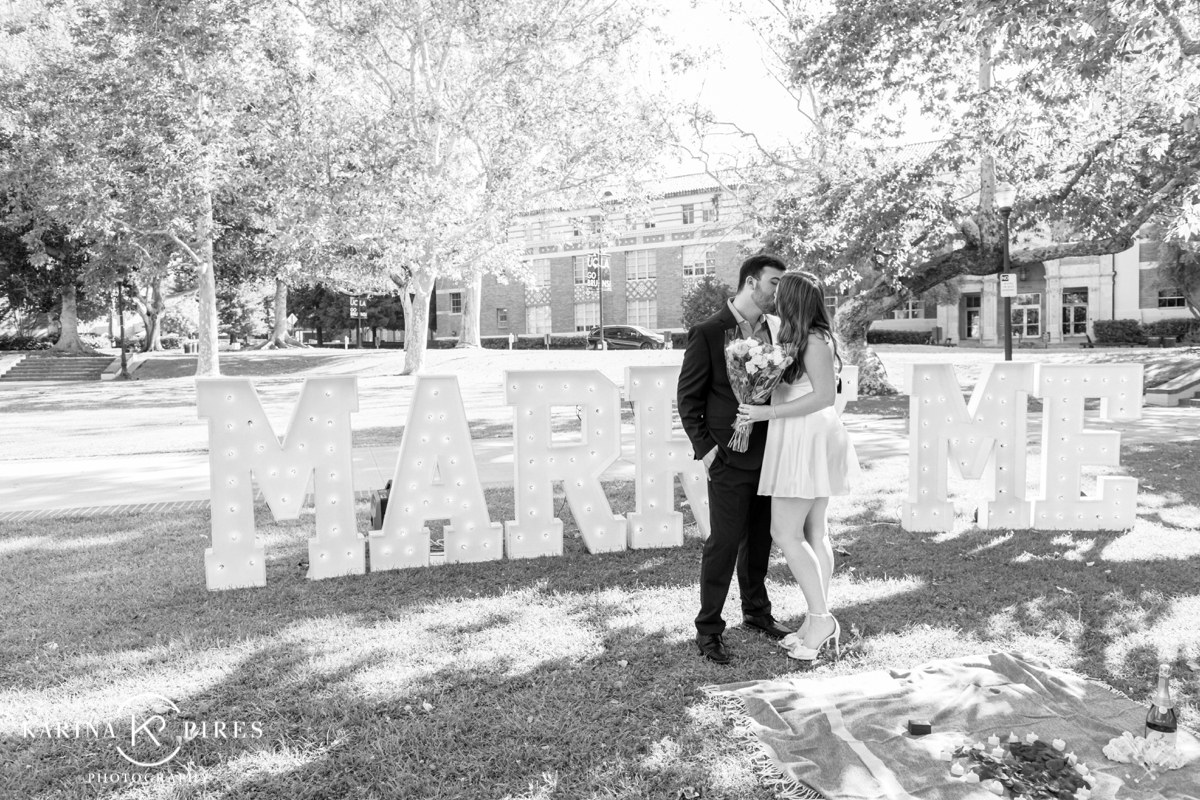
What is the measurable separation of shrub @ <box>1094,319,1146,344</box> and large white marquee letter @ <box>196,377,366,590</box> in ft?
138

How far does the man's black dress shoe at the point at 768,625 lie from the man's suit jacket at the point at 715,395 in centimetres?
99

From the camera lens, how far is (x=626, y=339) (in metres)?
44.9

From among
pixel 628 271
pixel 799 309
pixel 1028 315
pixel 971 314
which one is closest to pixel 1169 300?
pixel 1028 315

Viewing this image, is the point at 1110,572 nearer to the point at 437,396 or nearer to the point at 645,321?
the point at 437,396

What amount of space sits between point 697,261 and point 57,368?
3531cm

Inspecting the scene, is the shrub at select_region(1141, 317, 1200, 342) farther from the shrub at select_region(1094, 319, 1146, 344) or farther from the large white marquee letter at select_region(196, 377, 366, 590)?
the large white marquee letter at select_region(196, 377, 366, 590)

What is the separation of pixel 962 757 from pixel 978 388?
4.08 meters

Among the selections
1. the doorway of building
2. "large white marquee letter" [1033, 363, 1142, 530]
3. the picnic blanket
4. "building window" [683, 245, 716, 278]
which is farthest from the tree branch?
"building window" [683, 245, 716, 278]

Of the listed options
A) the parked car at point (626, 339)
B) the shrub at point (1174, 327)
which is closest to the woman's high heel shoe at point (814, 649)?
the parked car at point (626, 339)

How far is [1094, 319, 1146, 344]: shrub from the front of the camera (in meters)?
38.8

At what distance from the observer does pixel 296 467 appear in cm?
564

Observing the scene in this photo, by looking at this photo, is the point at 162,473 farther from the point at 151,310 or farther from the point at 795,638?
the point at 151,310

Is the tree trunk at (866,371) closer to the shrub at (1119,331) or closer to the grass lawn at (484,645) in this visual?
the grass lawn at (484,645)

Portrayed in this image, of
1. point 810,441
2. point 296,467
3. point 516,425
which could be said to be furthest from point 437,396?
point 810,441
